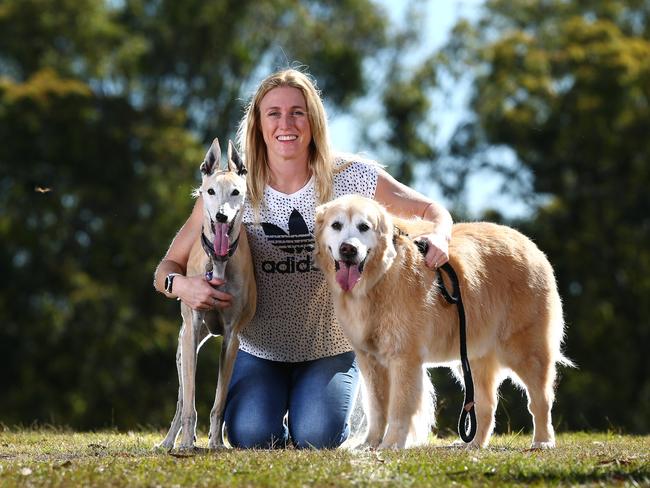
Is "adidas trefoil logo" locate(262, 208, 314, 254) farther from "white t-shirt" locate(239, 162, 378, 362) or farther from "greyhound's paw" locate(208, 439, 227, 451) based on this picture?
"greyhound's paw" locate(208, 439, 227, 451)

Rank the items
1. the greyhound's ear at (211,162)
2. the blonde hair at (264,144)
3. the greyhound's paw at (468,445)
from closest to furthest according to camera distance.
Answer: the greyhound's ear at (211,162) < the greyhound's paw at (468,445) < the blonde hair at (264,144)

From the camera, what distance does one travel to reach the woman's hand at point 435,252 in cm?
714

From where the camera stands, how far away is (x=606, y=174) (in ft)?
76.3

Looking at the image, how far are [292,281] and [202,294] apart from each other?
3.23 ft

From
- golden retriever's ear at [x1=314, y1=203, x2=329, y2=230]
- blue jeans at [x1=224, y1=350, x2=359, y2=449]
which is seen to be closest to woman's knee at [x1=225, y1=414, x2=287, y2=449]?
blue jeans at [x1=224, y1=350, x2=359, y2=449]

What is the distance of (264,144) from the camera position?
795 centimetres

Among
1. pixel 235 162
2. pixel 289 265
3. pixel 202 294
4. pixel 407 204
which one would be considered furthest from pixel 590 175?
pixel 202 294

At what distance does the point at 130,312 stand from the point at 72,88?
190 inches

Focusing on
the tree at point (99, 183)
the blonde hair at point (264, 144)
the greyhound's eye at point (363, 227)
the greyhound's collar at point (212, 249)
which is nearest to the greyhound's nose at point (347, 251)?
the greyhound's eye at point (363, 227)

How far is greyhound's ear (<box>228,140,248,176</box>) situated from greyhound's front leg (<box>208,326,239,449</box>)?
3.24 feet

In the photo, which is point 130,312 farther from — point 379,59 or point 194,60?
point 379,59

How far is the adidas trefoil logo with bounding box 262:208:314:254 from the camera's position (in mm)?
7750

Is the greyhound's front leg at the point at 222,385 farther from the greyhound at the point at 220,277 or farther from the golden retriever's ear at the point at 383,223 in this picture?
the golden retriever's ear at the point at 383,223

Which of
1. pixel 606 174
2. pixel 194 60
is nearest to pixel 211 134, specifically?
pixel 194 60
